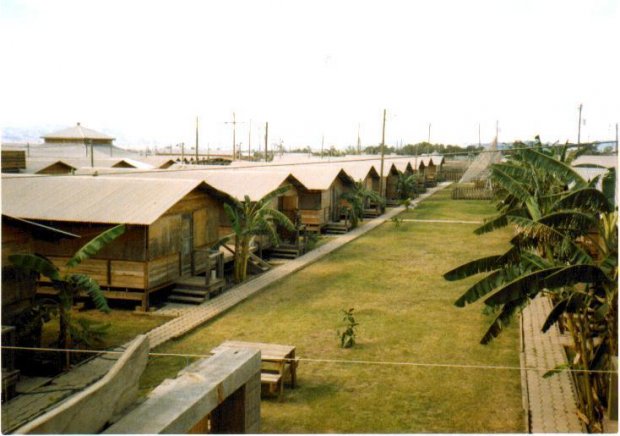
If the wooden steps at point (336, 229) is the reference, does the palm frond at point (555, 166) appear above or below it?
above

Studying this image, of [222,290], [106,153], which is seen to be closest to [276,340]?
[222,290]

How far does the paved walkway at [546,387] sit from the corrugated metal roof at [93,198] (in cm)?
1111

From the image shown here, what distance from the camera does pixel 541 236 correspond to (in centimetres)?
1293

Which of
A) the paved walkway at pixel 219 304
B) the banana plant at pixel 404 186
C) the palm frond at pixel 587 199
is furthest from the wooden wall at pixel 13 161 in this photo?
the banana plant at pixel 404 186

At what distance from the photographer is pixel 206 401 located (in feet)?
22.5

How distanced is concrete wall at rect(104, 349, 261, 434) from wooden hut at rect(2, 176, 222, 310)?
36.9 feet

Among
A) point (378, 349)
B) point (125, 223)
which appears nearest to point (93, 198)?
point (125, 223)

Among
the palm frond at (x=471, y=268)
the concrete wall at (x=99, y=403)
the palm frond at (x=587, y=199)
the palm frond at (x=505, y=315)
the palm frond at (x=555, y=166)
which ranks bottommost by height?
the palm frond at (x=505, y=315)

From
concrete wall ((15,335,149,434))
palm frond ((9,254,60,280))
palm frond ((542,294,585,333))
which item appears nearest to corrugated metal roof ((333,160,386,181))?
palm frond ((9,254,60,280))

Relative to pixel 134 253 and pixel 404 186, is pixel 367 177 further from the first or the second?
pixel 134 253

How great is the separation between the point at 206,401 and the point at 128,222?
520 inches

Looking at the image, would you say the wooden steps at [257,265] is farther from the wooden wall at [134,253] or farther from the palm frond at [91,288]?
the palm frond at [91,288]

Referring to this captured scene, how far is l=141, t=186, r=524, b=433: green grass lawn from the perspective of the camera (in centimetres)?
1170

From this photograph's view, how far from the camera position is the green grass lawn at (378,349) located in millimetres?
11703
